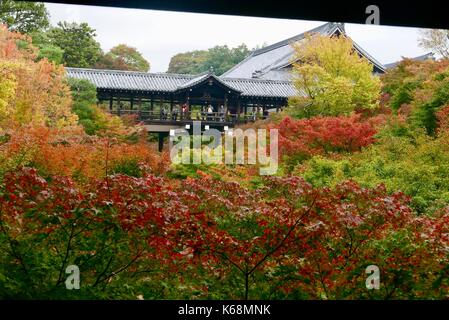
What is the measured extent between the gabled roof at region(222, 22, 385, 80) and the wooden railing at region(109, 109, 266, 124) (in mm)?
2219

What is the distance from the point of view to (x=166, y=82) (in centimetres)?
1675

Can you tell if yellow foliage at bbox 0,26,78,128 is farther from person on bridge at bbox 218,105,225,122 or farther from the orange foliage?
person on bridge at bbox 218,105,225,122

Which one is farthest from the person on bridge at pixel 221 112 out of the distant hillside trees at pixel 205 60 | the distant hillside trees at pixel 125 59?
the distant hillside trees at pixel 205 60

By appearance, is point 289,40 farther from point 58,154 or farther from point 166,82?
point 58,154

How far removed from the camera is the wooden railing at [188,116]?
1515 cm

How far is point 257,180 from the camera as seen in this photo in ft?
28.2

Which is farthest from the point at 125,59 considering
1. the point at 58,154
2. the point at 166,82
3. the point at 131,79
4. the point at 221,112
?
the point at 58,154

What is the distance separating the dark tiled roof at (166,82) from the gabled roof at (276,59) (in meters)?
0.99

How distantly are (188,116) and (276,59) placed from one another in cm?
657

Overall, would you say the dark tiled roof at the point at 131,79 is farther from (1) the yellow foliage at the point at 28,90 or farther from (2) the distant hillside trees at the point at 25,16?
(1) the yellow foliage at the point at 28,90

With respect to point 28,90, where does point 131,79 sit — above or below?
above

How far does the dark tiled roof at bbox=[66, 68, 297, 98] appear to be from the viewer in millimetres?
15742

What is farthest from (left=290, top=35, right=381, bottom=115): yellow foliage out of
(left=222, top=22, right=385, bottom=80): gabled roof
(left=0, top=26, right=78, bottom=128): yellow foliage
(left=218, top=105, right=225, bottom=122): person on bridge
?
(left=0, top=26, right=78, bottom=128): yellow foliage
